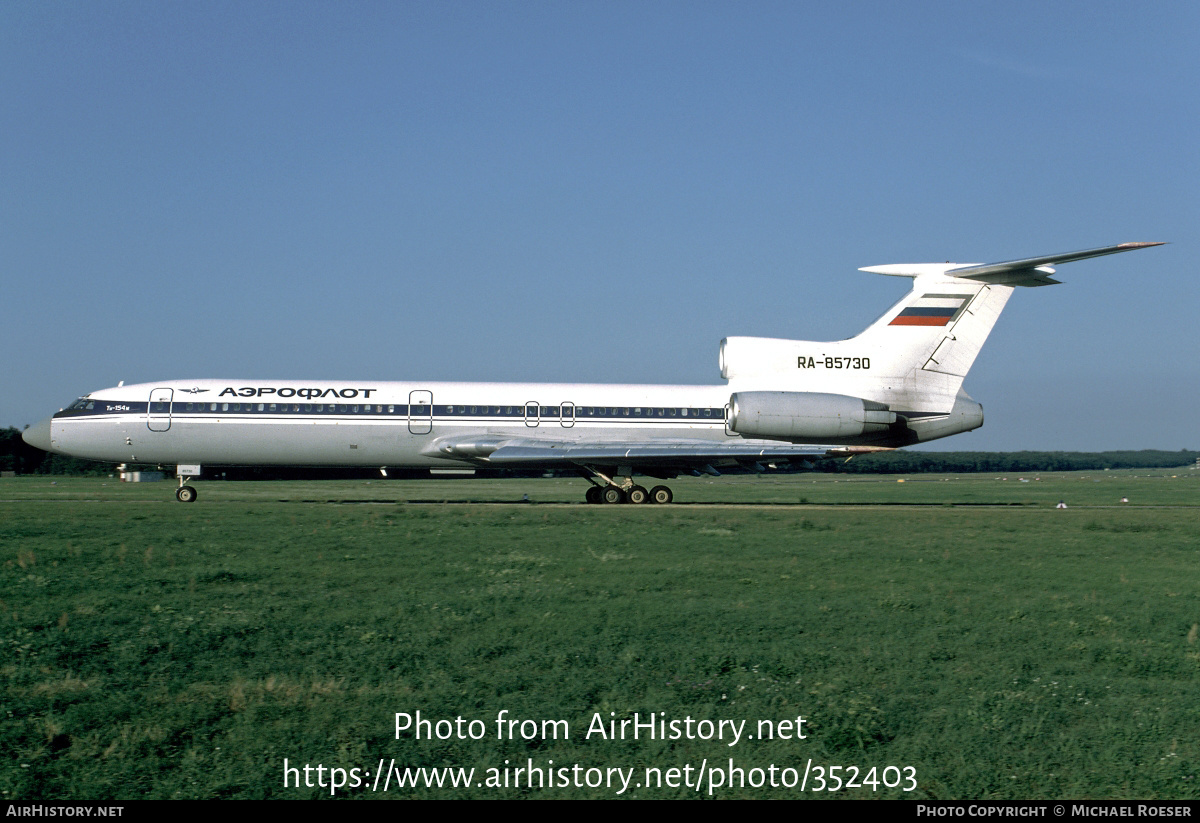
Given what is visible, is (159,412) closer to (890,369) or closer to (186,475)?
(186,475)

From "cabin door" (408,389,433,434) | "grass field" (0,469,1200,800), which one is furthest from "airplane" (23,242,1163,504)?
"grass field" (0,469,1200,800)

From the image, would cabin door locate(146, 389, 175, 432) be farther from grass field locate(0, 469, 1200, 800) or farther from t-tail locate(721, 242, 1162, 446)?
t-tail locate(721, 242, 1162, 446)

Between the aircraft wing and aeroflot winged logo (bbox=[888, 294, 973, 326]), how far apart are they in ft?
13.5

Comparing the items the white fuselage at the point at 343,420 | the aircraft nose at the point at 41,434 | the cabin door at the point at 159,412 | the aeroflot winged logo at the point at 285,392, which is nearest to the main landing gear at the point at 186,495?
the white fuselage at the point at 343,420

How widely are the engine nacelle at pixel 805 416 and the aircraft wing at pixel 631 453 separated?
480 mm

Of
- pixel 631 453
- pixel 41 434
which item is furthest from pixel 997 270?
pixel 41 434

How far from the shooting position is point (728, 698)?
715 cm

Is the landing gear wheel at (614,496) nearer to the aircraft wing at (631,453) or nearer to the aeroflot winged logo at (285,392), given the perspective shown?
the aircraft wing at (631,453)

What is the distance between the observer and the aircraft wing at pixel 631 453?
1088 inches

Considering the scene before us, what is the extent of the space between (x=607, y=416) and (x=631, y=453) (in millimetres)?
2190

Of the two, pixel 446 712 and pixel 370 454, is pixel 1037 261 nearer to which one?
pixel 370 454

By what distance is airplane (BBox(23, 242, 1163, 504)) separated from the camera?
28.0 meters
